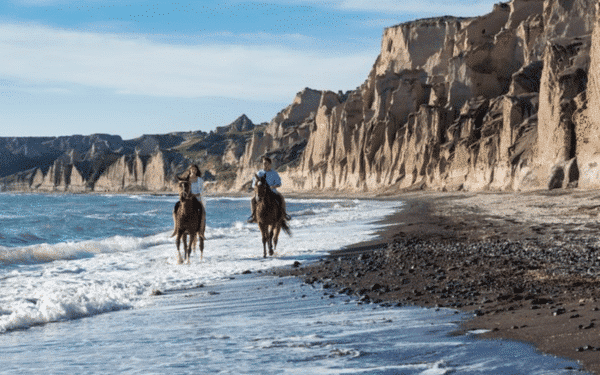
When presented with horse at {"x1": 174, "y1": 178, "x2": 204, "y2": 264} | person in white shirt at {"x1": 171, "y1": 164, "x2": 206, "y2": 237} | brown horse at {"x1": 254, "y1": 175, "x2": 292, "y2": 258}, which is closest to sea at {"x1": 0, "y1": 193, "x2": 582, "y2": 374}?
horse at {"x1": 174, "y1": 178, "x2": 204, "y2": 264}

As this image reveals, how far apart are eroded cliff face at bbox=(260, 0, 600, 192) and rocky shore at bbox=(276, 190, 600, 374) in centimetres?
2448

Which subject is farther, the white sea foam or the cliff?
the cliff

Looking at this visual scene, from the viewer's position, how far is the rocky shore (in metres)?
5.91

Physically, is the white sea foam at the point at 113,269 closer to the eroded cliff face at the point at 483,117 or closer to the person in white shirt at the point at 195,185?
the person in white shirt at the point at 195,185

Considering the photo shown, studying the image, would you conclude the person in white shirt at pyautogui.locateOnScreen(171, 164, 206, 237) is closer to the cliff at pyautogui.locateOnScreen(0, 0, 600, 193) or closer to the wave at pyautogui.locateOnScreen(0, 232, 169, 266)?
the wave at pyautogui.locateOnScreen(0, 232, 169, 266)

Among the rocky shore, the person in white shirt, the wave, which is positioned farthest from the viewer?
the wave

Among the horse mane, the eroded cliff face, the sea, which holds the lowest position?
the sea

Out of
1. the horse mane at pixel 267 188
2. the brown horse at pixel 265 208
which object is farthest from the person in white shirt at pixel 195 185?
the horse mane at pixel 267 188

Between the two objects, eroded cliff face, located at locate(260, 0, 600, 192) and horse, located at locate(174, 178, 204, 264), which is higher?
eroded cliff face, located at locate(260, 0, 600, 192)

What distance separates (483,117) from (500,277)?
6295cm

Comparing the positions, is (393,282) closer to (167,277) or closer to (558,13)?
(167,277)

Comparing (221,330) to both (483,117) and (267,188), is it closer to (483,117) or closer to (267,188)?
(267,188)

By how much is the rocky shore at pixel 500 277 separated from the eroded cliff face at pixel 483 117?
80.3ft

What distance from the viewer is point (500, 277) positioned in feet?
31.1
